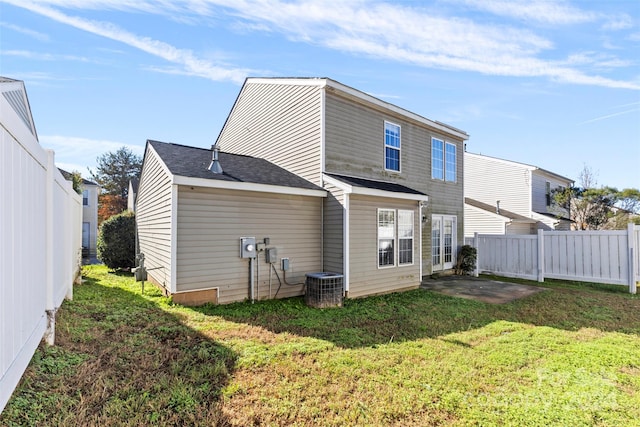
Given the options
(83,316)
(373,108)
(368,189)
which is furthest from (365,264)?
(83,316)

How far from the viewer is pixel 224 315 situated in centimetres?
573

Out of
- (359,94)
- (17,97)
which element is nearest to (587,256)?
(359,94)

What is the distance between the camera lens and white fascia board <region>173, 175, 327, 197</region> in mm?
5992

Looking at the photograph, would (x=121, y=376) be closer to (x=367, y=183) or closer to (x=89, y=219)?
(x=367, y=183)

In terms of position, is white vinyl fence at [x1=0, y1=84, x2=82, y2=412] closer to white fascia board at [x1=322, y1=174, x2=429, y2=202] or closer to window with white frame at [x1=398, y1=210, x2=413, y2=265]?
white fascia board at [x1=322, y1=174, x2=429, y2=202]

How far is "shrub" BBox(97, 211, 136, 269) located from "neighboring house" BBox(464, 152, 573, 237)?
15255 millimetres

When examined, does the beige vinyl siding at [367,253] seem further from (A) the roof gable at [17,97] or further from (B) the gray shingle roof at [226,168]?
(A) the roof gable at [17,97]

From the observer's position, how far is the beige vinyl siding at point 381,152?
8.45 metres

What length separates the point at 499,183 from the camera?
19125 mm

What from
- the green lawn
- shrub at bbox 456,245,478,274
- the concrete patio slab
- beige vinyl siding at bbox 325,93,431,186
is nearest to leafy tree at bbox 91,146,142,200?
the green lawn

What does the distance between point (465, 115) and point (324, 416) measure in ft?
49.4

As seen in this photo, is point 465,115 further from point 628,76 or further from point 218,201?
point 218,201

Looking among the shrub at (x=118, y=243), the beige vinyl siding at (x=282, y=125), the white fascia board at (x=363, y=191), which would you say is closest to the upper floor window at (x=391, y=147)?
the white fascia board at (x=363, y=191)

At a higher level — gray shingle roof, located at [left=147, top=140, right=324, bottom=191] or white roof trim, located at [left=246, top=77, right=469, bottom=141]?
white roof trim, located at [left=246, top=77, right=469, bottom=141]
